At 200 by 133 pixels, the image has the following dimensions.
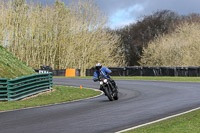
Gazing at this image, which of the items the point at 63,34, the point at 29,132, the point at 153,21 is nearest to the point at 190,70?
the point at 63,34

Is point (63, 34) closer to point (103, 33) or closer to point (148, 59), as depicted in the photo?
point (103, 33)

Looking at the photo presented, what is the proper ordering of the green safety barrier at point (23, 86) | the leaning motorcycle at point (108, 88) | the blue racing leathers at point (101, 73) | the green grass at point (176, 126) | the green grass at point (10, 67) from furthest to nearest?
1. the green grass at point (10, 67)
2. the green safety barrier at point (23, 86)
3. the blue racing leathers at point (101, 73)
4. the leaning motorcycle at point (108, 88)
5. the green grass at point (176, 126)

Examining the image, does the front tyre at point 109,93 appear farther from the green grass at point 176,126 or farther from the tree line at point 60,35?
the tree line at point 60,35

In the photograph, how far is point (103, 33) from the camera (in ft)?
189

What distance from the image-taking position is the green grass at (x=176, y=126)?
850 centimetres

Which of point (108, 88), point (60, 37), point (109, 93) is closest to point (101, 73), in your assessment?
point (108, 88)

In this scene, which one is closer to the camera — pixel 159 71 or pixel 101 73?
pixel 101 73

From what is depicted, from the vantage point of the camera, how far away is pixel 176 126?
905 centimetres

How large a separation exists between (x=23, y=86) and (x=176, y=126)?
1187 cm

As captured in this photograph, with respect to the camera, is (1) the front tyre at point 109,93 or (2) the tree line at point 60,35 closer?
(1) the front tyre at point 109,93

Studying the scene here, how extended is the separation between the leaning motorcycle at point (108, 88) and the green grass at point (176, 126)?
21.0 ft

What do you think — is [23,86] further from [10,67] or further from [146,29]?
[146,29]

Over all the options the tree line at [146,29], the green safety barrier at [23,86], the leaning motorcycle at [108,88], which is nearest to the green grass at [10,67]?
the green safety barrier at [23,86]

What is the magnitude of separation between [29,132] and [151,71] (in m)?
35.3
